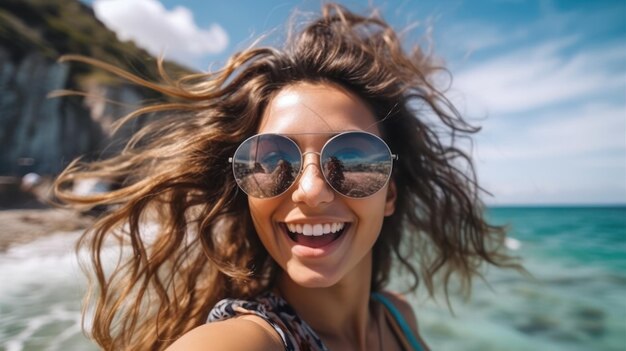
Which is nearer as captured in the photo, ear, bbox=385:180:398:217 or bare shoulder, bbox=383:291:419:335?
ear, bbox=385:180:398:217

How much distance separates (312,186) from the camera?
5.31 ft

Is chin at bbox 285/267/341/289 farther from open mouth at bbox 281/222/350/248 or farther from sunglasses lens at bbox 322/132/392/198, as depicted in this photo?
Answer: sunglasses lens at bbox 322/132/392/198

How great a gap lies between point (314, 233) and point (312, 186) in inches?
7.9

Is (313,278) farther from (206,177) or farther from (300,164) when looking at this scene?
(206,177)

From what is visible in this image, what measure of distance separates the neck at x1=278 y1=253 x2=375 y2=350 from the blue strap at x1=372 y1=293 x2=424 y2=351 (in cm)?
30

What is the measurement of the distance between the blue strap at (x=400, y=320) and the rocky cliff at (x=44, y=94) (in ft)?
58.7

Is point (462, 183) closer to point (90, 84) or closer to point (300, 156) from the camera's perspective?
point (300, 156)

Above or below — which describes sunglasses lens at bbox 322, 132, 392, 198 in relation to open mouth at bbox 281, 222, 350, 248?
above

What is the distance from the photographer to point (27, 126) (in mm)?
22938

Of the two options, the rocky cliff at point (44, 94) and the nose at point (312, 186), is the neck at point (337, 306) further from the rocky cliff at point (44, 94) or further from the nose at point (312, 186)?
the rocky cliff at point (44, 94)

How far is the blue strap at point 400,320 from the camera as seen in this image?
2265 mm

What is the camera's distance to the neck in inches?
76.9

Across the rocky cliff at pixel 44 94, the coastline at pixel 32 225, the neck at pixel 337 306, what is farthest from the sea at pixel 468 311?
the rocky cliff at pixel 44 94

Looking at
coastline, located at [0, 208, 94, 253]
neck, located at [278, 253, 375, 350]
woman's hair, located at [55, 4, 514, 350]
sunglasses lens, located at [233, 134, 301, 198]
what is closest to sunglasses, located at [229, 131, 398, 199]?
sunglasses lens, located at [233, 134, 301, 198]
